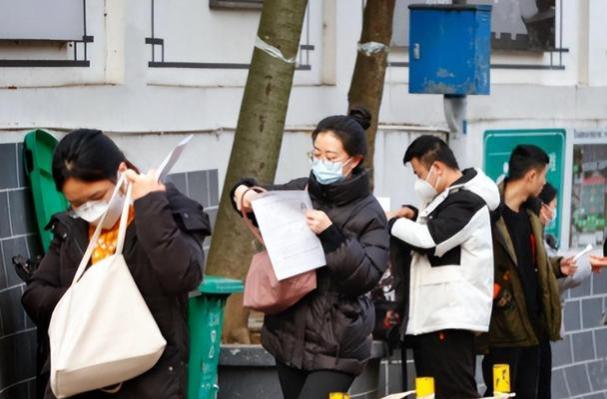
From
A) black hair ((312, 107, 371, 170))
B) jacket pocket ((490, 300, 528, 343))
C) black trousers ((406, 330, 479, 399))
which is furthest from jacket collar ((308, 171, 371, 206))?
jacket pocket ((490, 300, 528, 343))

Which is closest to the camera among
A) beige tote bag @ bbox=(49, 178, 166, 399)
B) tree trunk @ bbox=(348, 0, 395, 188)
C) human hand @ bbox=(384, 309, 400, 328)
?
beige tote bag @ bbox=(49, 178, 166, 399)

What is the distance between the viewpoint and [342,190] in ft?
23.6

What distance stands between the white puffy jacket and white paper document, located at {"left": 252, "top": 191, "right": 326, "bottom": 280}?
6.29ft

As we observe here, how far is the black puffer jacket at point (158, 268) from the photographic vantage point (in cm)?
602

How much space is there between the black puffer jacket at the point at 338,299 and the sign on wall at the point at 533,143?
536cm

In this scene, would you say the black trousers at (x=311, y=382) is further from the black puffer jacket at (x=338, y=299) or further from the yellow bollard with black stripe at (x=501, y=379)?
the yellow bollard with black stripe at (x=501, y=379)

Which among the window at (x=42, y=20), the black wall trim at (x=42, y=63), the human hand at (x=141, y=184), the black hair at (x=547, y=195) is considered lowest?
the black hair at (x=547, y=195)

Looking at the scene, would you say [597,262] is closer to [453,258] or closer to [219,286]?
[453,258]

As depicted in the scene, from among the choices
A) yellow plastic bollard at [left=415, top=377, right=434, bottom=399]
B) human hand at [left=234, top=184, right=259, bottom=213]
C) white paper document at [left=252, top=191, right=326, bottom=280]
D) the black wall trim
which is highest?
the black wall trim

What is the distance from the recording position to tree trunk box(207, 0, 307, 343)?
29.4ft

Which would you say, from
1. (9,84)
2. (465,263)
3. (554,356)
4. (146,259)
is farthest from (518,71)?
(146,259)

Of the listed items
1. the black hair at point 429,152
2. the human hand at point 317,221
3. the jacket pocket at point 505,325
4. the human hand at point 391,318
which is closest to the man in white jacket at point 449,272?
the black hair at point 429,152

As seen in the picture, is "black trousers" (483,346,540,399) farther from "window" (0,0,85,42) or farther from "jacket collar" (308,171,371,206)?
"window" (0,0,85,42)

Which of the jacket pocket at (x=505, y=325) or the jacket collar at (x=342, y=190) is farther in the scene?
the jacket pocket at (x=505, y=325)
